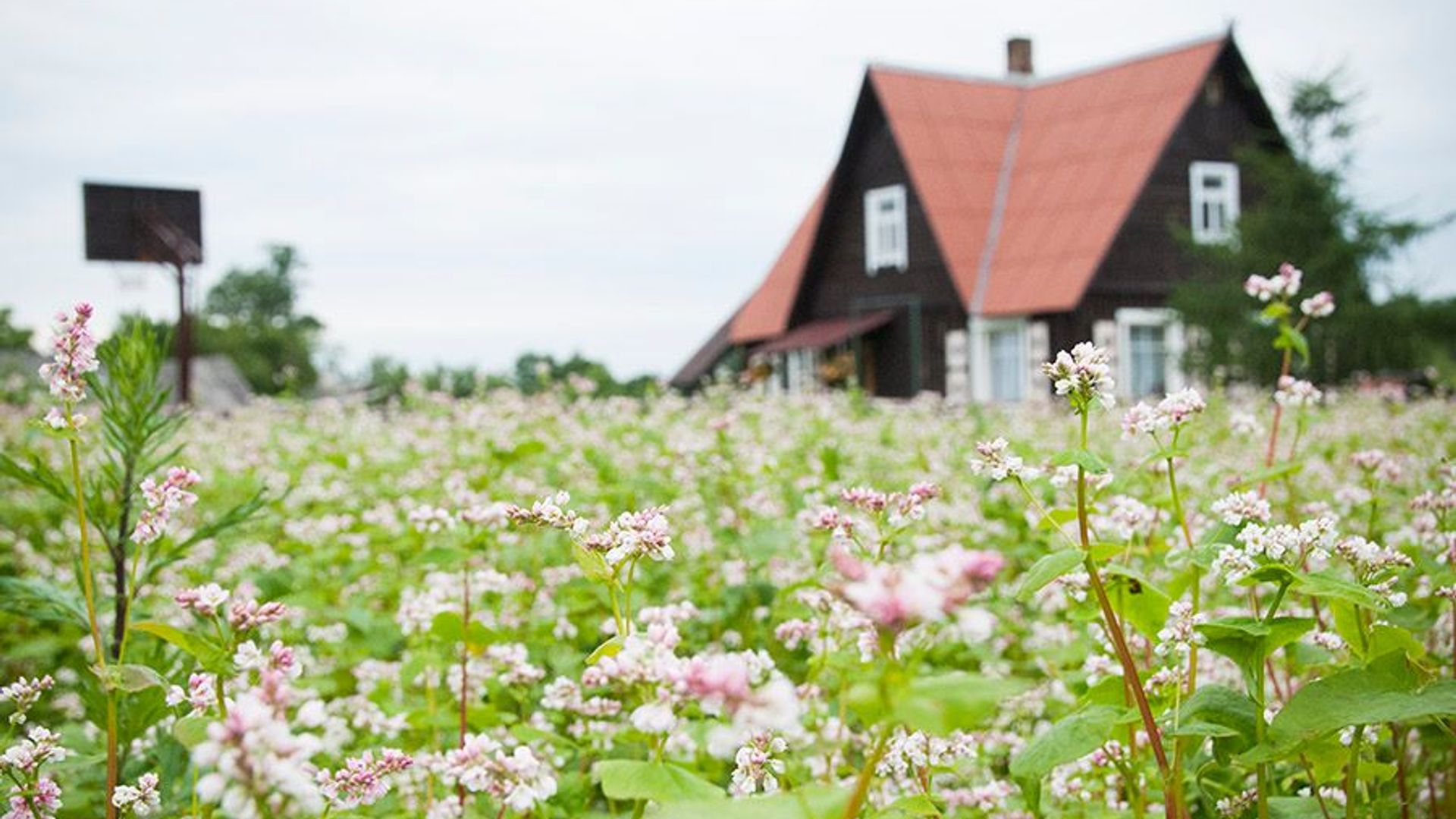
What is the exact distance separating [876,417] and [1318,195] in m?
13.0

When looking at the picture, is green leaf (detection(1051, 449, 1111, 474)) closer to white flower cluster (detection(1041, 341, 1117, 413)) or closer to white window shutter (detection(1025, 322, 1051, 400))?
white flower cluster (detection(1041, 341, 1117, 413))

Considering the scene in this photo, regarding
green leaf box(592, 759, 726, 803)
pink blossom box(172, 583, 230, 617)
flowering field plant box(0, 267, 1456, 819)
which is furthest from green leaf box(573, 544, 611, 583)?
pink blossom box(172, 583, 230, 617)

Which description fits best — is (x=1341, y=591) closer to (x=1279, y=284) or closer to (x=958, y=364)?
(x=1279, y=284)

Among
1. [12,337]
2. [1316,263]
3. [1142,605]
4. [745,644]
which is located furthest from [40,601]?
[12,337]

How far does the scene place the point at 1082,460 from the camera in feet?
5.65

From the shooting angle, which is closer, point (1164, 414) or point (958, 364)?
point (1164, 414)

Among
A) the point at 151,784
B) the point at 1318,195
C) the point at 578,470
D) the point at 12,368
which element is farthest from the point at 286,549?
the point at 1318,195

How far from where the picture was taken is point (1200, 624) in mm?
1854

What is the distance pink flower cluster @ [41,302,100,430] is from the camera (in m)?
1.83

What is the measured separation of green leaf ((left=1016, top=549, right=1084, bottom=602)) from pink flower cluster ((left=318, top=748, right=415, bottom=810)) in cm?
93

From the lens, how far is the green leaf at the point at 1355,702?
1.68 m

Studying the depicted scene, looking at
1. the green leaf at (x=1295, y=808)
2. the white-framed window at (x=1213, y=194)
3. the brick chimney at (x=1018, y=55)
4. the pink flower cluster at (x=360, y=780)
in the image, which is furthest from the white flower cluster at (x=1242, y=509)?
the brick chimney at (x=1018, y=55)

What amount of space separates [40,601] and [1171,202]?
2333 centimetres

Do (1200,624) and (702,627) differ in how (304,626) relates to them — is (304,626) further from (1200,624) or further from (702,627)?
(1200,624)
